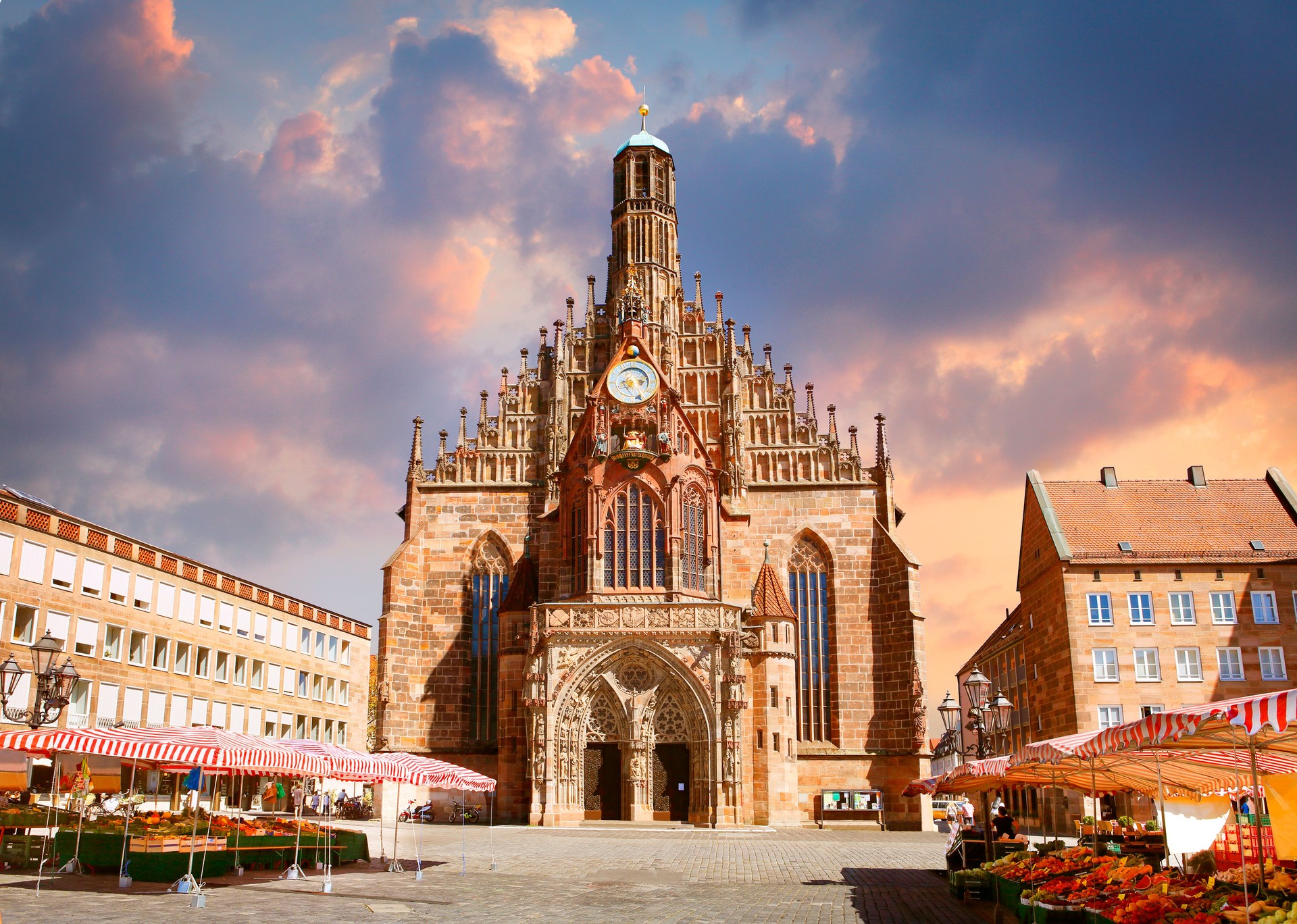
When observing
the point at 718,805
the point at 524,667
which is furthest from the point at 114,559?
the point at 718,805

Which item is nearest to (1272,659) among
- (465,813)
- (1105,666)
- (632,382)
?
(1105,666)

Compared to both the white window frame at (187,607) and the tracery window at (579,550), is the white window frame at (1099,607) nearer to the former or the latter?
the tracery window at (579,550)

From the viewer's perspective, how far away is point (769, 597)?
44.4 metres

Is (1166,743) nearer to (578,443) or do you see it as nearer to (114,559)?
(578,443)

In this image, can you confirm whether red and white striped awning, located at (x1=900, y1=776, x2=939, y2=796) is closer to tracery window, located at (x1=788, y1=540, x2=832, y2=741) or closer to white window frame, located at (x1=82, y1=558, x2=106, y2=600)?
tracery window, located at (x1=788, y1=540, x2=832, y2=741)

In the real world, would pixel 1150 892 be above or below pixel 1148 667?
below

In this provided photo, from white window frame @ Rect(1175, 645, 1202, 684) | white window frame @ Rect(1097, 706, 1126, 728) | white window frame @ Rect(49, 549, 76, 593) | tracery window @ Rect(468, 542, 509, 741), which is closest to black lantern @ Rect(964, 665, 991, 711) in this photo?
white window frame @ Rect(1097, 706, 1126, 728)

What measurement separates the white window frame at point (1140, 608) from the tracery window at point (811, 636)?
11.9m

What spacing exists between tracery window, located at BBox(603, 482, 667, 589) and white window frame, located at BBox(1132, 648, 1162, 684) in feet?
61.1

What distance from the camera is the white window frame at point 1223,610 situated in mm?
45188

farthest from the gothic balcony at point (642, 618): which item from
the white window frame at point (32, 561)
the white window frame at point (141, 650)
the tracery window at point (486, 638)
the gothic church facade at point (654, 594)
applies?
the white window frame at point (32, 561)

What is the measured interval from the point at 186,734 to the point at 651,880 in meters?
9.08

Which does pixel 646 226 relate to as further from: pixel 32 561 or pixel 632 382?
pixel 32 561

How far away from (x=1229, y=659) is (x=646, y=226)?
31.4 meters
